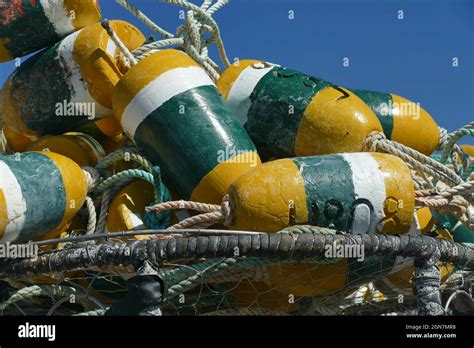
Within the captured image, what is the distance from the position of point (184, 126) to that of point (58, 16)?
1.16m

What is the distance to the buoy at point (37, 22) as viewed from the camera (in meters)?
4.02

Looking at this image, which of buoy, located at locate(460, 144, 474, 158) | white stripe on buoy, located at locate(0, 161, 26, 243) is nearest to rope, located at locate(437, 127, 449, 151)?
buoy, located at locate(460, 144, 474, 158)

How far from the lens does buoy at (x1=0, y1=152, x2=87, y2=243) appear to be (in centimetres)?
308

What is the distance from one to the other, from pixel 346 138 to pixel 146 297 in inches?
47.4

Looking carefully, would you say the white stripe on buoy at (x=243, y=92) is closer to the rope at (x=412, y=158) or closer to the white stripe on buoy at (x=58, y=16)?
the rope at (x=412, y=158)

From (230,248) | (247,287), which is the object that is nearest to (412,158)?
(247,287)

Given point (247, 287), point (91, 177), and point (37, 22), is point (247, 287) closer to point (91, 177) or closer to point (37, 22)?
point (91, 177)

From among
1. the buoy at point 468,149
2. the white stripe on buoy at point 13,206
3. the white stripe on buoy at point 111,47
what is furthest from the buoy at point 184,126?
the buoy at point 468,149

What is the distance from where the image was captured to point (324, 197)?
290 centimetres

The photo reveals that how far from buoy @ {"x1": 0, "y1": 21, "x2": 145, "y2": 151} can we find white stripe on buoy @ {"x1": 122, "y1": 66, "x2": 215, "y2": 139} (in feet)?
1.25

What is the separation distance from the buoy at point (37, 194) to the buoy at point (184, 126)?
0.36 metres

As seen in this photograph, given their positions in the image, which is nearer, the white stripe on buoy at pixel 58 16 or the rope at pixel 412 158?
the rope at pixel 412 158
